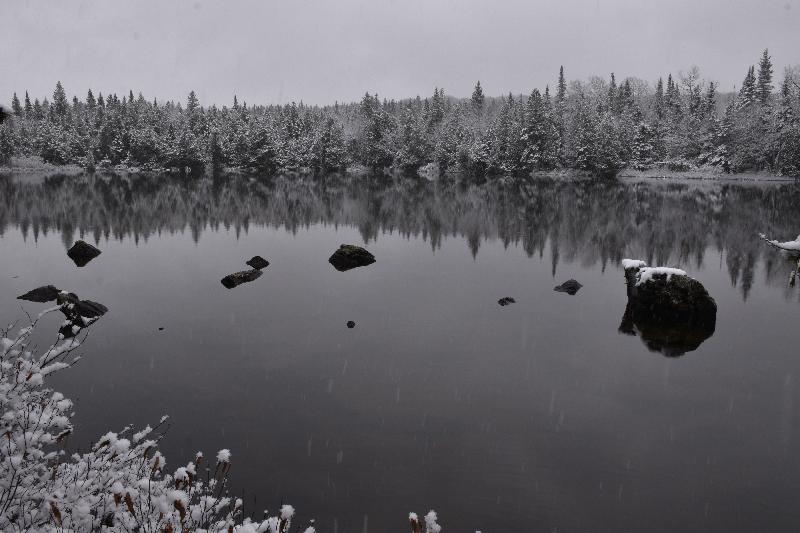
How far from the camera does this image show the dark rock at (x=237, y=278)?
29.6 metres

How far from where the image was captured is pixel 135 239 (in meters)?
43.4

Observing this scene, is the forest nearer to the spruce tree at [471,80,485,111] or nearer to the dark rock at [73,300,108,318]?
the spruce tree at [471,80,485,111]

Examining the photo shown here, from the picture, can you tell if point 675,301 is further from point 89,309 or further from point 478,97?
point 478,97

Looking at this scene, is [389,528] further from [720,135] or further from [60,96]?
[60,96]

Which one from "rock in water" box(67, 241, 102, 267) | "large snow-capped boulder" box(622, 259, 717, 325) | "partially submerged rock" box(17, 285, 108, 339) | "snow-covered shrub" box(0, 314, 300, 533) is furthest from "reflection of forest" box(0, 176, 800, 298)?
"snow-covered shrub" box(0, 314, 300, 533)

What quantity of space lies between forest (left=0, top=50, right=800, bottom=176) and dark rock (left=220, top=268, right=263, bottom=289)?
3314 inches

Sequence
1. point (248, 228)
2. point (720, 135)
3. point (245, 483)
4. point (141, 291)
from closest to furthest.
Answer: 1. point (245, 483)
2. point (141, 291)
3. point (248, 228)
4. point (720, 135)

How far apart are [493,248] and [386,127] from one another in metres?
92.0

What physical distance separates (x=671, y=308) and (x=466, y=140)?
100m

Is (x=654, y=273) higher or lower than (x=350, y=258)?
higher

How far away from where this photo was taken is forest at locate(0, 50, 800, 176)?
101875mm

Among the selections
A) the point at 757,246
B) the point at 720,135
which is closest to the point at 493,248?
A: the point at 757,246

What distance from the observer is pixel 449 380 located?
17391 mm

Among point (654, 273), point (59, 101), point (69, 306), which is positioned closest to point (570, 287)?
point (654, 273)
